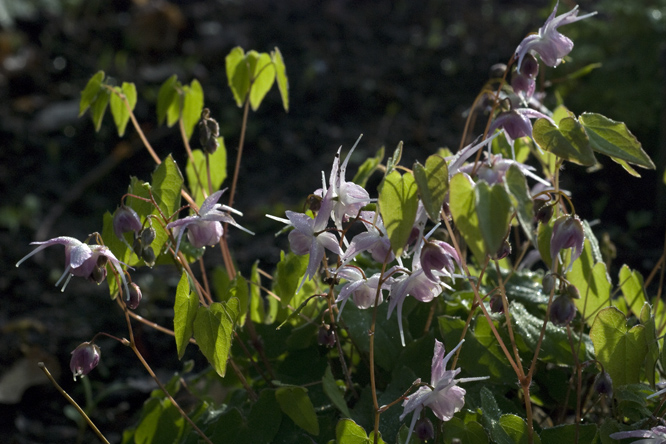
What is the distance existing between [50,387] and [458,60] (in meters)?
3.31

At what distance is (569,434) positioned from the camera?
1234 mm

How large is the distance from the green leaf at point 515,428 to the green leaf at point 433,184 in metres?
0.51

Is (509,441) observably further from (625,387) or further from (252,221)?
(252,221)

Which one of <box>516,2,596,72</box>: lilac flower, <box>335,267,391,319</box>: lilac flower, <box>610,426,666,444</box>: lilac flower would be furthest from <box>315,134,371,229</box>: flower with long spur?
<box>610,426,666,444</box>: lilac flower

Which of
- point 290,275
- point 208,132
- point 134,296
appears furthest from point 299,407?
point 208,132

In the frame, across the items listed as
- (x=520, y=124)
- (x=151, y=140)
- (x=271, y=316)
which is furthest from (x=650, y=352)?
(x=151, y=140)

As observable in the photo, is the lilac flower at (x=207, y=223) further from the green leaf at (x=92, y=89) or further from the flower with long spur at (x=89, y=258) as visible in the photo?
the green leaf at (x=92, y=89)

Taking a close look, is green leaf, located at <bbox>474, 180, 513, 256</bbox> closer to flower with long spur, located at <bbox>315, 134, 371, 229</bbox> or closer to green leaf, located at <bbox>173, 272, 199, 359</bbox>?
flower with long spur, located at <bbox>315, 134, 371, 229</bbox>

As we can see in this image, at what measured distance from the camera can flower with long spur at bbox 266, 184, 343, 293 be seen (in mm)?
1074

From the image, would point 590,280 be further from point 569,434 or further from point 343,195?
point 343,195

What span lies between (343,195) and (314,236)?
0.27ft

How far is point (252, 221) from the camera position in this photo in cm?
337

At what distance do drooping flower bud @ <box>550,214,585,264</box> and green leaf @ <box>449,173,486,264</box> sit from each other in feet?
0.65

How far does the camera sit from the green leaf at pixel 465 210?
2.81 ft
